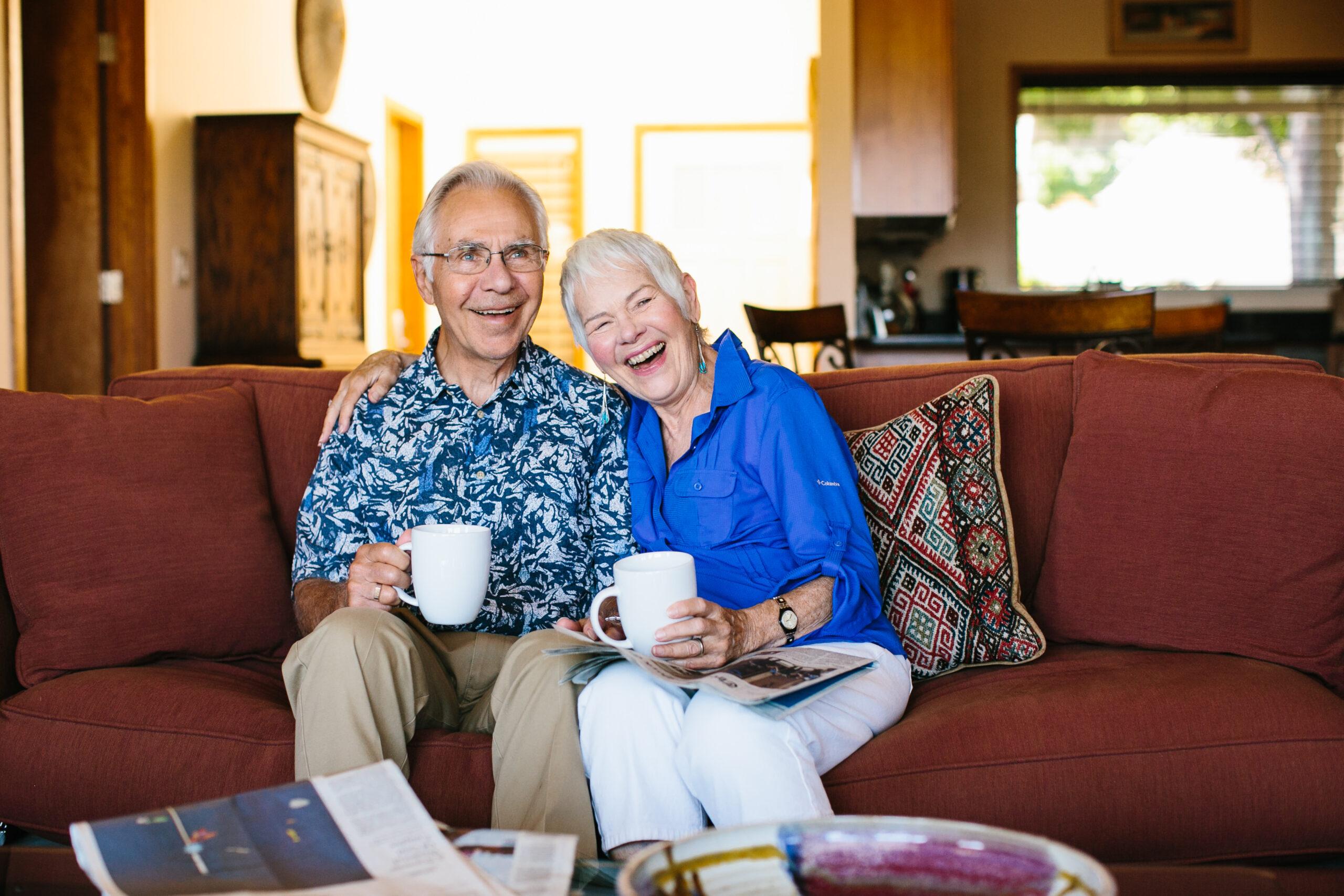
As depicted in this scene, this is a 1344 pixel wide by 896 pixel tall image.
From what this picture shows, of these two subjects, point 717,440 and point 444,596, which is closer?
point 444,596

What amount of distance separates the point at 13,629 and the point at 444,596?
801mm

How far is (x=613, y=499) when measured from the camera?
171 centimetres

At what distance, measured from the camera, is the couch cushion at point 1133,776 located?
1.37m

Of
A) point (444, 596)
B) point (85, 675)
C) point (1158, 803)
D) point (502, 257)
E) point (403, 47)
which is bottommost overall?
point (1158, 803)

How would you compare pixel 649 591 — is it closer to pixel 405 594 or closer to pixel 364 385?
pixel 405 594

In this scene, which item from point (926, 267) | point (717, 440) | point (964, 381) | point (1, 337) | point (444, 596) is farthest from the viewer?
point (926, 267)

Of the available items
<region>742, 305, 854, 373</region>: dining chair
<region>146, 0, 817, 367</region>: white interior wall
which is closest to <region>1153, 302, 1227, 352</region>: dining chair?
<region>742, 305, 854, 373</region>: dining chair

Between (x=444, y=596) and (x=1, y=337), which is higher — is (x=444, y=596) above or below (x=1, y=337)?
below

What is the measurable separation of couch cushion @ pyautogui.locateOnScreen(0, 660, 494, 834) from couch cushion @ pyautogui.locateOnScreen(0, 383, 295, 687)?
0.13 metres

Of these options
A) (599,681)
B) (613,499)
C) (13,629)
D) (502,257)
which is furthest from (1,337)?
(599,681)

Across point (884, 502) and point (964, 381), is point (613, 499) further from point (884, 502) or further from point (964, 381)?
point (964, 381)

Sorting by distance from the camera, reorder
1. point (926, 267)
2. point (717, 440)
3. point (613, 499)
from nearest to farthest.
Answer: point (717, 440)
point (613, 499)
point (926, 267)

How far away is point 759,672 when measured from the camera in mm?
1278

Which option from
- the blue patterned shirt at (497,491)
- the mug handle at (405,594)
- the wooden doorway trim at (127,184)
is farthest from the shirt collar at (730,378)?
the wooden doorway trim at (127,184)
